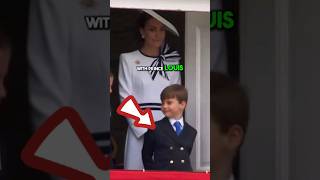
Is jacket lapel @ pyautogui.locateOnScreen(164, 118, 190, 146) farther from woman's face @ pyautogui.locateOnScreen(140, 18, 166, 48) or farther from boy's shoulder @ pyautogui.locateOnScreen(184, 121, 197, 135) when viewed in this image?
→ woman's face @ pyautogui.locateOnScreen(140, 18, 166, 48)

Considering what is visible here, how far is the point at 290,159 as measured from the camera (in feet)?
9.38

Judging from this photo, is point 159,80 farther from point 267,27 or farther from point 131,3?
point 267,27

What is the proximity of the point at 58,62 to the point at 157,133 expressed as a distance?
2.03 meters

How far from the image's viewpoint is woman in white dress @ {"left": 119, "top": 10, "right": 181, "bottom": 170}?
4594mm

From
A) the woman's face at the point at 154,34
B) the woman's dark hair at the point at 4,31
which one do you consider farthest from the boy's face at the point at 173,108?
the woman's dark hair at the point at 4,31

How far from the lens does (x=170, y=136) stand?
462 centimetres

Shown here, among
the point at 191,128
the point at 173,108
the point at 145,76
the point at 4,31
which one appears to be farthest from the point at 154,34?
the point at 4,31

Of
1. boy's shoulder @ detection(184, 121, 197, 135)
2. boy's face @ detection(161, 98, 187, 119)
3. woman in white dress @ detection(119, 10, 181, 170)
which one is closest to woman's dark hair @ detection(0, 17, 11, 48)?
woman in white dress @ detection(119, 10, 181, 170)

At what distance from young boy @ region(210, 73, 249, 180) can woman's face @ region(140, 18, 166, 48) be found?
1826 mm

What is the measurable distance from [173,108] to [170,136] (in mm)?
219

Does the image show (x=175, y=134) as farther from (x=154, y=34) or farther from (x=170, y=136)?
(x=154, y=34)

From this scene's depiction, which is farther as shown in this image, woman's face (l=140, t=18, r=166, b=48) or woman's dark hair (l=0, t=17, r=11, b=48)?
woman's face (l=140, t=18, r=166, b=48)
